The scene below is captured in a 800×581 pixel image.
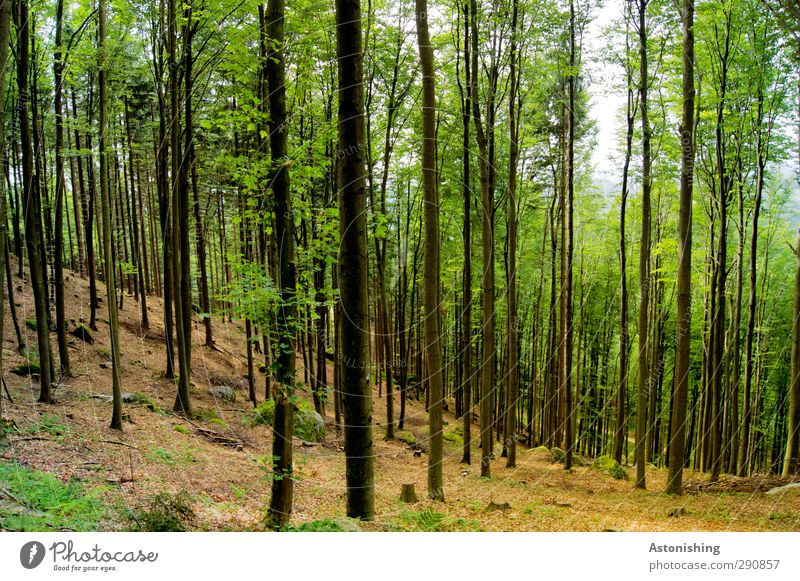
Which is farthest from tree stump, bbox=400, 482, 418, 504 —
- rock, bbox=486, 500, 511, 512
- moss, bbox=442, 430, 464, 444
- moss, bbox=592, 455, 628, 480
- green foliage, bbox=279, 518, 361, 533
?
moss, bbox=442, 430, 464, 444

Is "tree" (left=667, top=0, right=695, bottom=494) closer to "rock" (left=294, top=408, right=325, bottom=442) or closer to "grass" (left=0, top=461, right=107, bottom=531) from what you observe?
"rock" (left=294, top=408, right=325, bottom=442)

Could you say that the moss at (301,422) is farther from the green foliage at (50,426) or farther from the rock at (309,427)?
the green foliage at (50,426)

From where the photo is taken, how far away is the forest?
476 cm

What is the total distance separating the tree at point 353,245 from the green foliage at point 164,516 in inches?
67.9

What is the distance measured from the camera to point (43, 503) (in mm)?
4344

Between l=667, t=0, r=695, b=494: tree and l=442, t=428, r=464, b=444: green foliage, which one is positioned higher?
l=667, t=0, r=695, b=494: tree

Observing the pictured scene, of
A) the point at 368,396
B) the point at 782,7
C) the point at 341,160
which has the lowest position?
the point at 368,396

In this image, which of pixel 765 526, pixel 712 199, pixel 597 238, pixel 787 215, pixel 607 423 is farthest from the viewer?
pixel 607 423

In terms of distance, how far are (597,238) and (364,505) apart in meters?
19.3

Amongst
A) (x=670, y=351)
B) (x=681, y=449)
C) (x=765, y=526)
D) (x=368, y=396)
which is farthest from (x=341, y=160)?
(x=670, y=351)

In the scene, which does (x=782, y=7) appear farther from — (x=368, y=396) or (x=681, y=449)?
(x=368, y=396)

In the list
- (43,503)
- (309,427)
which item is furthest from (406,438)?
(43,503)

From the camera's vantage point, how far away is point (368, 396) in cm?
392

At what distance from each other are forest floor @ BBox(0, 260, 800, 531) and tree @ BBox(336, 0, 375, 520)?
1.00 meters
